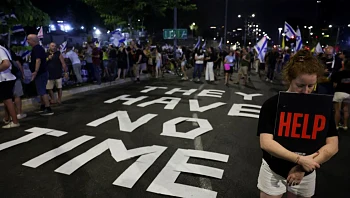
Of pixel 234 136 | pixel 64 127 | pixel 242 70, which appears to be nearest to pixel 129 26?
pixel 242 70

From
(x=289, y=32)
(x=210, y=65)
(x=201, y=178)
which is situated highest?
(x=289, y=32)

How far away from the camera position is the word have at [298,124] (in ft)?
6.15

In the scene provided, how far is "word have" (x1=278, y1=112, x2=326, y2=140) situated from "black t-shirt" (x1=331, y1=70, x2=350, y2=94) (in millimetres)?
4480

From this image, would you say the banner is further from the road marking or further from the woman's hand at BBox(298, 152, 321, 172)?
the road marking

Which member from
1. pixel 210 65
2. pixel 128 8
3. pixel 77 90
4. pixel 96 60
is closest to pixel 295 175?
pixel 77 90

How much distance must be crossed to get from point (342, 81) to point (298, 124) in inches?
182

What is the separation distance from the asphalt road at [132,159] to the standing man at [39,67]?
373 mm

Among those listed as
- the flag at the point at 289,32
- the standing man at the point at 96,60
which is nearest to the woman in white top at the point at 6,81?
the standing man at the point at 96,60

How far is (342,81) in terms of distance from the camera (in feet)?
18.6

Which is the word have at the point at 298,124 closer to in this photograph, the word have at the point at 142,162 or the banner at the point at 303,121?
the banner at the point at 303,121

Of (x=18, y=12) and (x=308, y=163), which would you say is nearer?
(x=308, y=163)

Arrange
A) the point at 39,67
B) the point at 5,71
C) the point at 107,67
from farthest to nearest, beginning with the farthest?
the point at 107,67
the point at 39,67
the point at 5,71

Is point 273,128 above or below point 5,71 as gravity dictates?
below

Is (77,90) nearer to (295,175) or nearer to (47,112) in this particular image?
(47,112)
